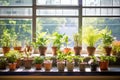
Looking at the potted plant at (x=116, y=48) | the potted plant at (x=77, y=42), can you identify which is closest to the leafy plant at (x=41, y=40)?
the potted plant at (x=77, y=42)

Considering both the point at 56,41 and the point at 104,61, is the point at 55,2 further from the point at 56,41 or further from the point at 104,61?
the point at 104,61

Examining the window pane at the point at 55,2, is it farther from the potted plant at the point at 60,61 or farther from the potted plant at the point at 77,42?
the potted plant at the point at 60,61

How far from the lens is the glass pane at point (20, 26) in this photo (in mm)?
4762

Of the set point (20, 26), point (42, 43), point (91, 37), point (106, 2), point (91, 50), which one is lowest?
point (91, 50)

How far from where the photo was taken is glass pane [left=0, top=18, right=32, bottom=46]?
15.6 ft

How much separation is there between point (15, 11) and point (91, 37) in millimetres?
1578

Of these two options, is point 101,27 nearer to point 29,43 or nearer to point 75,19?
point 75,19

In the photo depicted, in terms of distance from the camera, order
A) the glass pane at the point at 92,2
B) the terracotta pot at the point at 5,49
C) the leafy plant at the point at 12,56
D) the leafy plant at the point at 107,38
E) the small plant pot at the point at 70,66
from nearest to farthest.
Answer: the small plant pot at the point at 70,66, the leafy plant at the point at 12,56, the leafy plant at the point at 107,38, the terracotta pot at the point at 5,49, the glass pane at the point at 92,2

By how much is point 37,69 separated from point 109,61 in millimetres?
1327

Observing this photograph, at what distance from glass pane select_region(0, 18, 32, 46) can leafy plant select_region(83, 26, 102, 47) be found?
1111 mm

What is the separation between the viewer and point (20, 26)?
477 cm

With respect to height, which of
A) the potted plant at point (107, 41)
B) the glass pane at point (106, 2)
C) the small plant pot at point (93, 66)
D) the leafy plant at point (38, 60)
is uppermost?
the glass pane at point (106, 2)

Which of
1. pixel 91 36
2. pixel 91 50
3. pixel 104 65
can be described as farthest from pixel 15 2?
pixel 104 65

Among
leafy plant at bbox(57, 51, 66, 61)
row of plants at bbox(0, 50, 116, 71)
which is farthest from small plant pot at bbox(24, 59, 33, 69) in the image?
leafy plant at bbox(57, 51, 66, 61)
